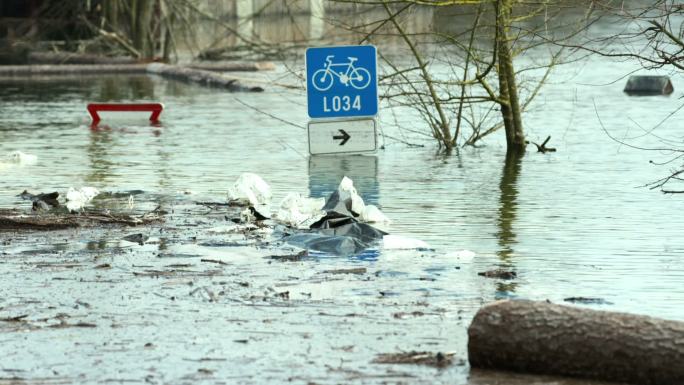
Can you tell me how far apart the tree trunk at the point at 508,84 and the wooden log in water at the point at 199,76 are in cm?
1382

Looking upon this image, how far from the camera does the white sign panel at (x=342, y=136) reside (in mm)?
15391

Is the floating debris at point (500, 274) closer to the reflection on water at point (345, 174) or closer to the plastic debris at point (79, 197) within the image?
the reflection on water at point (345, 174)

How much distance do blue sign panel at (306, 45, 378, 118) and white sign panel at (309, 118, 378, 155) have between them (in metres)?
0.10

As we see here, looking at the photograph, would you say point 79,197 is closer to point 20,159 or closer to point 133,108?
point 20,159

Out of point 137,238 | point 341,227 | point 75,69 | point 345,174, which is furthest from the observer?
point 75,69

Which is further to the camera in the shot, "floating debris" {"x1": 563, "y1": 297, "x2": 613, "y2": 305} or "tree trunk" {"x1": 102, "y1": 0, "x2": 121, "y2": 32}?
"tree trunk" {"x1": 102, "y1": 0, "x2": 121, "y2": 32}

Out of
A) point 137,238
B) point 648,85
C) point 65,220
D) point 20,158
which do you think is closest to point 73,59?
point 648,85

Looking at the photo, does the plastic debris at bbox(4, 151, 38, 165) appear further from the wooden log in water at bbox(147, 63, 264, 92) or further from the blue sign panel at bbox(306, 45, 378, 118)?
the wooden log in water at bbox(147, 63, 264, 92)

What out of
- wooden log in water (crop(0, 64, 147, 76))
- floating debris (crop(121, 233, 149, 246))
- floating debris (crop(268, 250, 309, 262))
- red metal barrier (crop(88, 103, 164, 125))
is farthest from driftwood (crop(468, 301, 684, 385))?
wooden log in water (crop(0, 64, 147, 76))

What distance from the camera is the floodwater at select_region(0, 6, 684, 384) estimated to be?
775 cm

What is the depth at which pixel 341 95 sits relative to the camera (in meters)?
15.5

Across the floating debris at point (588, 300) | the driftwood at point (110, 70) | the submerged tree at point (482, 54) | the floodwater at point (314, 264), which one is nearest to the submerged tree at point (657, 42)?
the floodwater at point (314, 264)

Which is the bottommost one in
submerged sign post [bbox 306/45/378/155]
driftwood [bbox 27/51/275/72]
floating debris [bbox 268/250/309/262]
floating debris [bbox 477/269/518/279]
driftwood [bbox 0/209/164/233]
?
driftwood [bbox 27/51/275/72]

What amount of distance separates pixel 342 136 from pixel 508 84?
3252 mm
